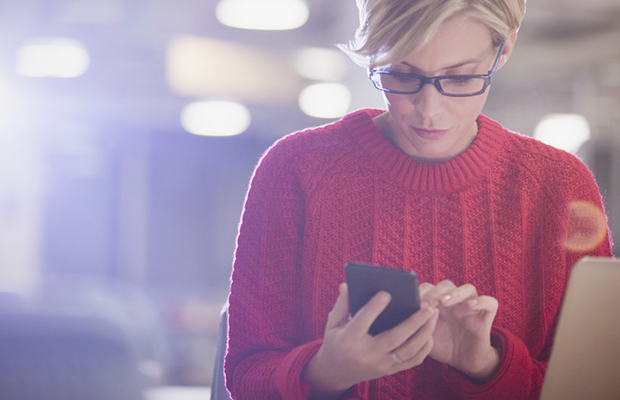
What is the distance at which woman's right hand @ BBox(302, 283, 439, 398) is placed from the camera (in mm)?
625

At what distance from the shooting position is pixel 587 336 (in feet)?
1.78

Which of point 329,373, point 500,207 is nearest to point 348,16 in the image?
point 500,207

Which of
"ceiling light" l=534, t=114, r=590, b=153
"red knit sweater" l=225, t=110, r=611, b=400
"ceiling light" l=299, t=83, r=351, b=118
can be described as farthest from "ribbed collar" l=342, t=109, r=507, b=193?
"ceiling light" l=534, t=114, r=590, b=153

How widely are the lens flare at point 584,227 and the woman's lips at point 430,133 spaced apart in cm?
30

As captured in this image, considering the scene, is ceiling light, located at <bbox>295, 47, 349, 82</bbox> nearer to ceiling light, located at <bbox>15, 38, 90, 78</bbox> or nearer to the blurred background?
the blurred background

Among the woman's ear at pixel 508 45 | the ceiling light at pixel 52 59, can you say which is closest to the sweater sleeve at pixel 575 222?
the woman's ear at pixel 508 45

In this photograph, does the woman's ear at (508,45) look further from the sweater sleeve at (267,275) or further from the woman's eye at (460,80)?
the sweater sleeve at (267,275)

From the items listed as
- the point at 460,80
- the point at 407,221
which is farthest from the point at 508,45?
the point at 407,221

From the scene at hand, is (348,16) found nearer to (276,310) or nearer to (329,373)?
(276,310)

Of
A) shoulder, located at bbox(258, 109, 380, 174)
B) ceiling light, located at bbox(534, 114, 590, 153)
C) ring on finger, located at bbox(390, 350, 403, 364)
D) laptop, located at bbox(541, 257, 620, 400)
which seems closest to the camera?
laptop, located at bbox(541, 257, 620, 400)

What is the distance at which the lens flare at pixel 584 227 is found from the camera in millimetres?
964

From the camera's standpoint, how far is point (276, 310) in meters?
0.94

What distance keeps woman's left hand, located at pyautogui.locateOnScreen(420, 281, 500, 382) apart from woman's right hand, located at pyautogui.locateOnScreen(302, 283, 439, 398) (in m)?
0.05

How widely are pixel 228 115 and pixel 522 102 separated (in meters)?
2.27
